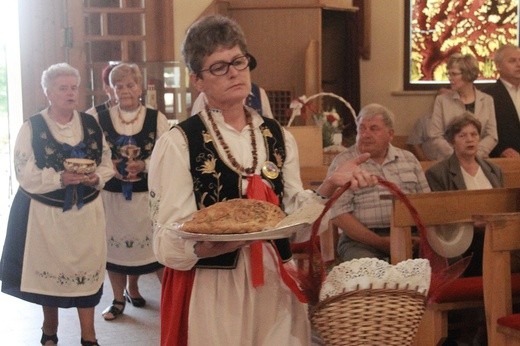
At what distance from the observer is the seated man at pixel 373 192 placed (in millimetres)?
4738

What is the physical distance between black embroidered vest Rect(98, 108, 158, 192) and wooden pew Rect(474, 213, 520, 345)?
2.66 metres

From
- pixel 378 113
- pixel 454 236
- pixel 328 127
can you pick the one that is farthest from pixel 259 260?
pixel 328 127

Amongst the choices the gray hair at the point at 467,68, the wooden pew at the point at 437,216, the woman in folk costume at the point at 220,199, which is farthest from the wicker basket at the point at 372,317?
the gray hair at the point at 467,68

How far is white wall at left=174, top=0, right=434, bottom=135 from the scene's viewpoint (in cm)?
920

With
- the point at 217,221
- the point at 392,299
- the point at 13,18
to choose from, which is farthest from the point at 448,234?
the point at 13,18

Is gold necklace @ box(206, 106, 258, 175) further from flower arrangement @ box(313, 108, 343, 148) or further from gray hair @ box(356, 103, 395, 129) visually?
flower arrangement @ box(313, 108, 343, 148)

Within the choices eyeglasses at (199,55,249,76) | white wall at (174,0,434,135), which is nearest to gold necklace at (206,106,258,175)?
eyeglasses at (199,55,249,76)

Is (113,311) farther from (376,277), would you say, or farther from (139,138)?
(376,277)

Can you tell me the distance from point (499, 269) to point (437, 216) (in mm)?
493

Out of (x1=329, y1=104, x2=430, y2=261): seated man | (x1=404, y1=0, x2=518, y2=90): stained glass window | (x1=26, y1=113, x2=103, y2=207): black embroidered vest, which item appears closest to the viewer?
(x1=329, y1=104, x2=430, y2=261): seated man

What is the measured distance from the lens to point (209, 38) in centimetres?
247

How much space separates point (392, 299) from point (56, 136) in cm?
298

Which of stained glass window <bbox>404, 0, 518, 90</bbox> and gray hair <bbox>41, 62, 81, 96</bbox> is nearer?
gray hair <bbox>41, 62, 81, 96</bbox>

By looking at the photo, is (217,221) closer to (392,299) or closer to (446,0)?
(392,299)
